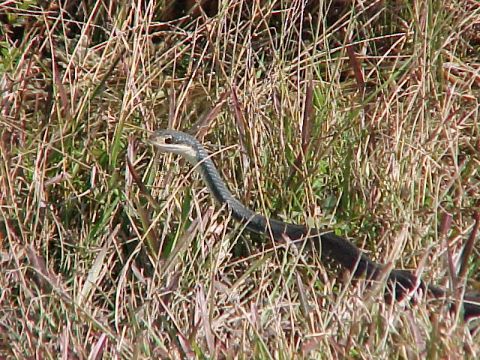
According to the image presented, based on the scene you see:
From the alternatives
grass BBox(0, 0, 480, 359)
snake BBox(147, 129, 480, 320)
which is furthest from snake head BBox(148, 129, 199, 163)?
grass BBox(0, 0, 480, 359)

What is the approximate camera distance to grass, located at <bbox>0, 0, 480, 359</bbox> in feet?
12.4

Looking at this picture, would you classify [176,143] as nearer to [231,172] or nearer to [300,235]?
[231,172]

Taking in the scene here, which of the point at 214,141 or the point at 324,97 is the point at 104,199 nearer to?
the point at 214,141

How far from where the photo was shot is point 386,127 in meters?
4.68

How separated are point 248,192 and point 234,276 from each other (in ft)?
1.33

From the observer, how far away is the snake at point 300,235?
3.84 meters

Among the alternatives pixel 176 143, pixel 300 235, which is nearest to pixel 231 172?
pixel 176 143

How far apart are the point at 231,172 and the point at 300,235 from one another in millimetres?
535

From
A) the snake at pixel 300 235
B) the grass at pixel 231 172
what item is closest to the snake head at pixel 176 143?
the snake at pixel 300 235

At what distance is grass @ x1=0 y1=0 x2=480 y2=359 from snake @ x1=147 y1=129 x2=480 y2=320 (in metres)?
0.07

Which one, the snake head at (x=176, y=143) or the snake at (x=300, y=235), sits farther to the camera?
the snake head at (x=176, y=143)

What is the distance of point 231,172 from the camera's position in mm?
4688

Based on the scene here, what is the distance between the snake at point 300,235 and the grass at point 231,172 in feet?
0.23

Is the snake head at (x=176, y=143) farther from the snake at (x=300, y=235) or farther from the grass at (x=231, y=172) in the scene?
the grass at (x=231, y=172)
